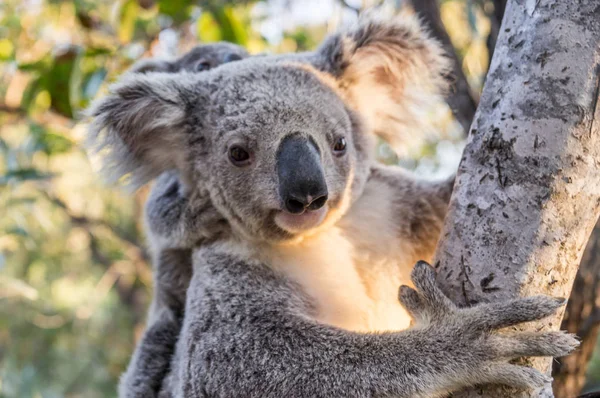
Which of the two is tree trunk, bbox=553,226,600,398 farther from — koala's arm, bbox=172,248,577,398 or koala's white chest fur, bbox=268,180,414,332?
koala's arm, bbox=172,248,577,398

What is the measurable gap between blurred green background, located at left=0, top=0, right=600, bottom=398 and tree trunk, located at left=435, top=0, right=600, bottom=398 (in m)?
1.48

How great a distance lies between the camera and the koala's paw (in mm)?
1578

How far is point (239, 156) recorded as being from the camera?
225cm

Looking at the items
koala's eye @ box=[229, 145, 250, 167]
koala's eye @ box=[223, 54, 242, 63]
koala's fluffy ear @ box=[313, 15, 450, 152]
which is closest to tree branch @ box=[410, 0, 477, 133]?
koala's fluffy ear @ box=[313, 15, 450, 152]

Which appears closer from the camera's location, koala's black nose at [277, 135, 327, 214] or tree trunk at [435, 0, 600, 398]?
tree trunk at [435, 0, 600, 398]

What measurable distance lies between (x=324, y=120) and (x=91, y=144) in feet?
2.96

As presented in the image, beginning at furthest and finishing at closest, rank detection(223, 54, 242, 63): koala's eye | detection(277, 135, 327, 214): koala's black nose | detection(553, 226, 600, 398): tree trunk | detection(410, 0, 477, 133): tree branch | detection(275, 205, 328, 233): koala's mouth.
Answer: detection(223, 54, 242, 63): koala's eye < detection(410, 0, 477, 133): tree branch < detection(553, 226, 600, 398): tree trunk < detection(275, 205, 328, 233): koala's mouth < detection(277, 135, 327, 214): koala's black nose

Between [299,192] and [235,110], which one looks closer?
[299,192]

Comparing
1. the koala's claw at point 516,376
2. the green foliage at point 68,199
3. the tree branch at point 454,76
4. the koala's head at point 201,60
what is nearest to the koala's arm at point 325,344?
the koala's claw at point 516,376

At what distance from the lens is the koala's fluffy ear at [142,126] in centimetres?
239

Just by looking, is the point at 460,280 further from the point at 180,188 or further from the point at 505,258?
the point at 180,188

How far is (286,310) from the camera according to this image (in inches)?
83.8

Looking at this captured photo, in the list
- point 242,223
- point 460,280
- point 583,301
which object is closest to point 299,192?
point 242,223

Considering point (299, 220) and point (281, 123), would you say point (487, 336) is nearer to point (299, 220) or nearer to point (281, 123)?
point (299, 220)
